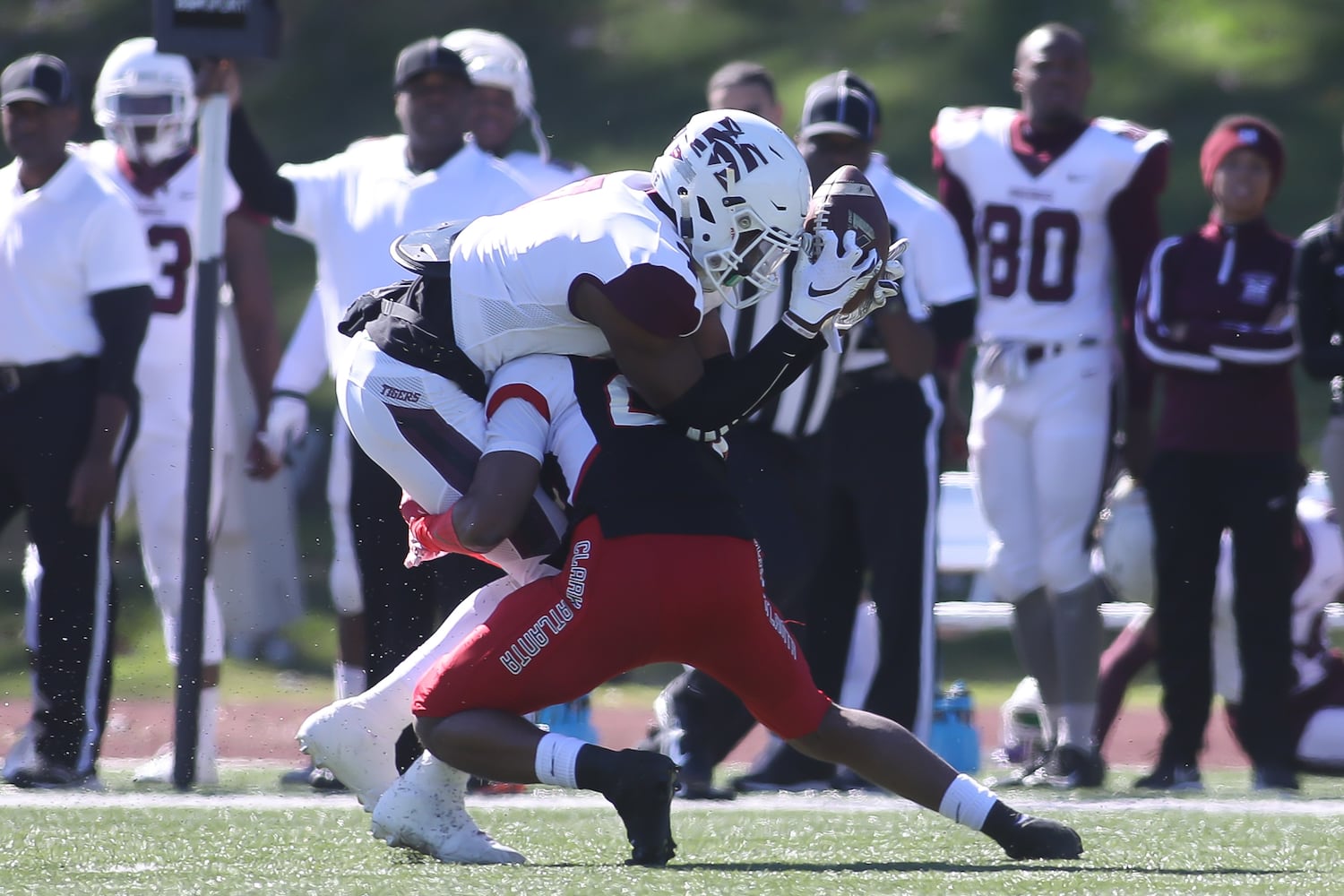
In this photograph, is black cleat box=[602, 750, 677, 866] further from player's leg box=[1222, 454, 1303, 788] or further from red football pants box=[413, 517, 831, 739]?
player's leg box=[1222, 454, 1303, 788]

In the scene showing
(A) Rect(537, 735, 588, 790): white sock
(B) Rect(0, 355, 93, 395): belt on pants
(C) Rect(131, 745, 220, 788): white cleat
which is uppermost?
(B) Rect(0, 355, 93, 395): belt on pants

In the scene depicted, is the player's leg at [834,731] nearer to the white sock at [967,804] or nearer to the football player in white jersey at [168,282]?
the white sock at [967,804]

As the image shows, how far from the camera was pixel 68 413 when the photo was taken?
613 cm

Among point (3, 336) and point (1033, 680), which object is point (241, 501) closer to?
point (3, 336)

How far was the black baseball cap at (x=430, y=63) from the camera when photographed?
6.21 metres

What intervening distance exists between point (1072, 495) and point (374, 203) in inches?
85.0

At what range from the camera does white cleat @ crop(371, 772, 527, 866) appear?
4.16m

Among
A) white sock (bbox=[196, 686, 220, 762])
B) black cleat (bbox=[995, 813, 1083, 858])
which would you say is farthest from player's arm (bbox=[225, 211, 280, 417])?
black cleat (bbox=[995, 813, 1083, 858])

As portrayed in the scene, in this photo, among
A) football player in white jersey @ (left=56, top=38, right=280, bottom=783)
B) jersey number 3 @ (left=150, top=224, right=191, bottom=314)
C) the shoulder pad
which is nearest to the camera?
the shoulder pad

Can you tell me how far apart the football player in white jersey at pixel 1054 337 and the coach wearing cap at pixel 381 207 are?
1451 millimetres

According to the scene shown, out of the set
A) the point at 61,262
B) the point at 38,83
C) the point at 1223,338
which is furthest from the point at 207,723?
the point at 1223,338

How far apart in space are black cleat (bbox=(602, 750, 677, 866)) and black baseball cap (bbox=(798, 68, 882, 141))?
255 centimetres

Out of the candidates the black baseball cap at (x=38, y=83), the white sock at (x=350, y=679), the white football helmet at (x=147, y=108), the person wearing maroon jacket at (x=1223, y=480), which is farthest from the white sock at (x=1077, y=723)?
the black baseball cap at (x=38, y=83)

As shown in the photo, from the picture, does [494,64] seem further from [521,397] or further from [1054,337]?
[521,397]
